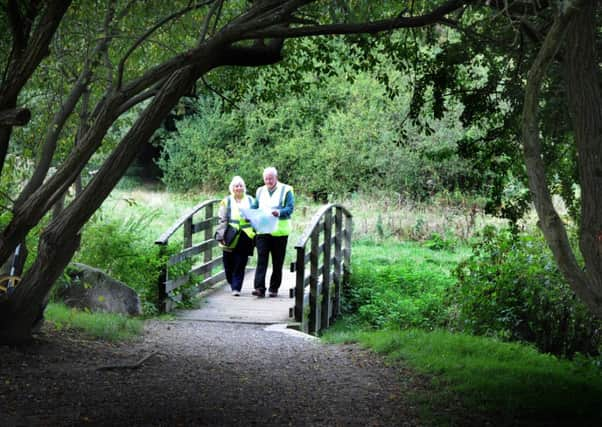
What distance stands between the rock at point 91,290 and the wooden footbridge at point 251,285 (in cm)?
116

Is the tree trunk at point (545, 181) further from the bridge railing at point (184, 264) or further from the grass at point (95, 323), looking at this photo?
the bridge railing at point (184, 264)

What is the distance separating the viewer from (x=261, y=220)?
11.7m

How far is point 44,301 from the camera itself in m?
7.36

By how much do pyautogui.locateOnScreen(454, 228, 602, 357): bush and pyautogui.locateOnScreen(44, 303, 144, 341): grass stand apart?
4422 mm

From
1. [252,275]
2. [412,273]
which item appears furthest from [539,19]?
[412,273]

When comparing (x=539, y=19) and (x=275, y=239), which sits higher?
(x=539, y=19)

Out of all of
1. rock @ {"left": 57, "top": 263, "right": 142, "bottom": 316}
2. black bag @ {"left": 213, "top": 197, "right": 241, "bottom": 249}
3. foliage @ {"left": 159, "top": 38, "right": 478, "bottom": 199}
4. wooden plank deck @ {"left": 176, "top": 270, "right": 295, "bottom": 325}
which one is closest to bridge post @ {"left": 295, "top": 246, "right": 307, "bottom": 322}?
wooden plank deck @ {"left": 176, "top": 270, "right": 295, "bottom": 325}

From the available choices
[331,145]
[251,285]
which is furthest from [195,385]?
[331,145]

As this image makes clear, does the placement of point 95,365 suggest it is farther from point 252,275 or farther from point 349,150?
point 349,150

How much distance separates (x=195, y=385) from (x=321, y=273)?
679 cm

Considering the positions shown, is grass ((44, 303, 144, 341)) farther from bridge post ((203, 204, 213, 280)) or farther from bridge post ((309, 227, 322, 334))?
bridge post ((203, 204, 213, 280))

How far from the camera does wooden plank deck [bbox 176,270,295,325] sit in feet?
36.8

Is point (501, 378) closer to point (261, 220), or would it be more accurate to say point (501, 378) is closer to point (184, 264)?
point (261, 220)

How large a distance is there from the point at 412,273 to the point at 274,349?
8057 millimetres
